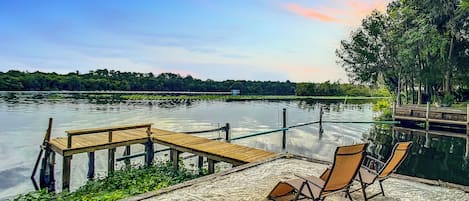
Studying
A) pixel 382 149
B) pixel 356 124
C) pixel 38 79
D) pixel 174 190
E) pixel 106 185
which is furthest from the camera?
pixel 38 79

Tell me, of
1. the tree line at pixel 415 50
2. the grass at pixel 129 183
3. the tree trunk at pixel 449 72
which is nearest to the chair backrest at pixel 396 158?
the grass at pixel 129 183

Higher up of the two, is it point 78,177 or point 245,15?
point 245,15

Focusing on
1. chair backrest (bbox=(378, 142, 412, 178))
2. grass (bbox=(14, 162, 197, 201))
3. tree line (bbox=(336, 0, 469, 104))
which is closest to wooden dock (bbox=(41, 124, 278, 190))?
grass (bbox=(14, 162, 197, 201))

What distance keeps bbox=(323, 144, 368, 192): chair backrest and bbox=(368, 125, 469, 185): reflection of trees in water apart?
759cm

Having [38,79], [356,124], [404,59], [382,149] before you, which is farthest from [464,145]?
[38,79]

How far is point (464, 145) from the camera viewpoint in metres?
15.7

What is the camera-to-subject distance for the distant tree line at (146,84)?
71875 millimetres

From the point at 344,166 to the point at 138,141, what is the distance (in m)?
7.68

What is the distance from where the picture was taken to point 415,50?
24047 millimetres

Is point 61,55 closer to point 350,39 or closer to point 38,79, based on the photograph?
point 38,79

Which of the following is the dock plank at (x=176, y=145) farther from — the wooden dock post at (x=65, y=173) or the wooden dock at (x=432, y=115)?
the wooden dock at (x=432, y=115)

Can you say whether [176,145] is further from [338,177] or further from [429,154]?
[429,154]

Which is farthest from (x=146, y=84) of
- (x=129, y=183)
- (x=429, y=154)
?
(x=129, y=183)

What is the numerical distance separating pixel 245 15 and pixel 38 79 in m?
68.3
